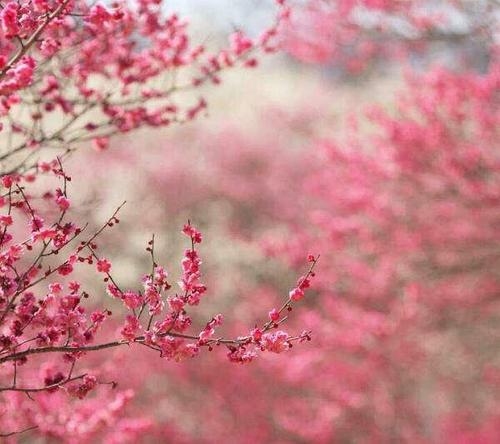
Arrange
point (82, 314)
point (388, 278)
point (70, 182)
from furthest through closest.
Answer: point (388, 278) < point (70, 182) < point (82, 314)

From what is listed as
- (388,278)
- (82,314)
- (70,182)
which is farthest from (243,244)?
(82,314)

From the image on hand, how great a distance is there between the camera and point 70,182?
4.67 m

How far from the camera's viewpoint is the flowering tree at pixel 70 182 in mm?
2785

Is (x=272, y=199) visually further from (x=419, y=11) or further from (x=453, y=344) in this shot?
(x=419, y=11)

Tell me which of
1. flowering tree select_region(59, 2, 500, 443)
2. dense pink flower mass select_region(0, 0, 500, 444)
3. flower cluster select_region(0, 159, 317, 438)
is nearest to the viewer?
flower cluster select_region(0, 159, 317, 438)

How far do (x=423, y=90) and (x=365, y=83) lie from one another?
19.2 m

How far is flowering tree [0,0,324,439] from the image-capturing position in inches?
110

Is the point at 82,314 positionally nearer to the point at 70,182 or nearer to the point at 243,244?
the point at 70,182

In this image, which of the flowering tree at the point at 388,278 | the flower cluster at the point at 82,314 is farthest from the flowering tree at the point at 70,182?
the flowering tree at the point at 388,278

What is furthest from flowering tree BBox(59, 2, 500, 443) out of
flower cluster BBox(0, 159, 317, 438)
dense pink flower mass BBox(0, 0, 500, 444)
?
flower cluster BBox(0, 159, 317, 438)

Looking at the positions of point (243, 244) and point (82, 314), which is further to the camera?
point (243, 244)

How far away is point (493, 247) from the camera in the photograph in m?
7.65

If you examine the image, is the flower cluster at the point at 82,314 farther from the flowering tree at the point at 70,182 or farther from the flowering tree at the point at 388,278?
the flowering tree at the point at 388,278

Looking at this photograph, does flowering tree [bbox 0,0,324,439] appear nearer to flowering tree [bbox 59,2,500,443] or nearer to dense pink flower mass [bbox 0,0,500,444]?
dense pink flower mass [bbox 0,0,500,444]
